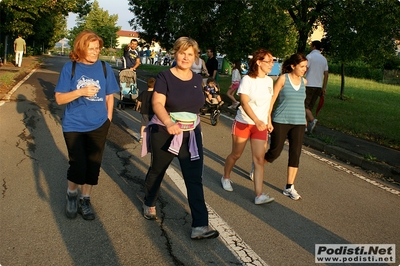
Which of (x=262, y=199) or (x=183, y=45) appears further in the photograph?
(x=262, y=199)

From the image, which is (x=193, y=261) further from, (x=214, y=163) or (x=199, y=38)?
(x=199, y=38)

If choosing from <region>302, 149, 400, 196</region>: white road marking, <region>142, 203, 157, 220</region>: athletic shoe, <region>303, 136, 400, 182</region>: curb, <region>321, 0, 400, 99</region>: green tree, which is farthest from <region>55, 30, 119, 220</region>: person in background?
<region>321, 0, 400, 99</region>: green tree

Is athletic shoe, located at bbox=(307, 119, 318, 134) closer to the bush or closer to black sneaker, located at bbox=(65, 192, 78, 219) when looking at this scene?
black sneaker, located at bbox=(65, 192, 78, 219)

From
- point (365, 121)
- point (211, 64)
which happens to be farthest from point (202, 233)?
point (365, 121)

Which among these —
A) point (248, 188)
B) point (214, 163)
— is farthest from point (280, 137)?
point (214, 163)

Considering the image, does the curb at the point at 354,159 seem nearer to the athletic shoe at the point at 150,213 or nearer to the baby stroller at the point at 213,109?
the baby stroller at the point at 213,109

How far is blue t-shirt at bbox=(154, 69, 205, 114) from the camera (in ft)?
13.2

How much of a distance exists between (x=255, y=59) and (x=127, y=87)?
763cm

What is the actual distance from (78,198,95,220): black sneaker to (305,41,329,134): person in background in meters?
6.63

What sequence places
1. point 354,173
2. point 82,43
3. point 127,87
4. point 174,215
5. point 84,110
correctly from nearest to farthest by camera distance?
point 82,43 < point 84,110 < point 174,215 < point 354,173 < point 127,87

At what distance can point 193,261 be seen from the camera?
146 inches

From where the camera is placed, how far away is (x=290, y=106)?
Answer: 560 centimetres

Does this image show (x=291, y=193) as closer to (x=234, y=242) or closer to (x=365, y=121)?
(x=234, y=242)

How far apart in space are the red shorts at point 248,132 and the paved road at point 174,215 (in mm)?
817
